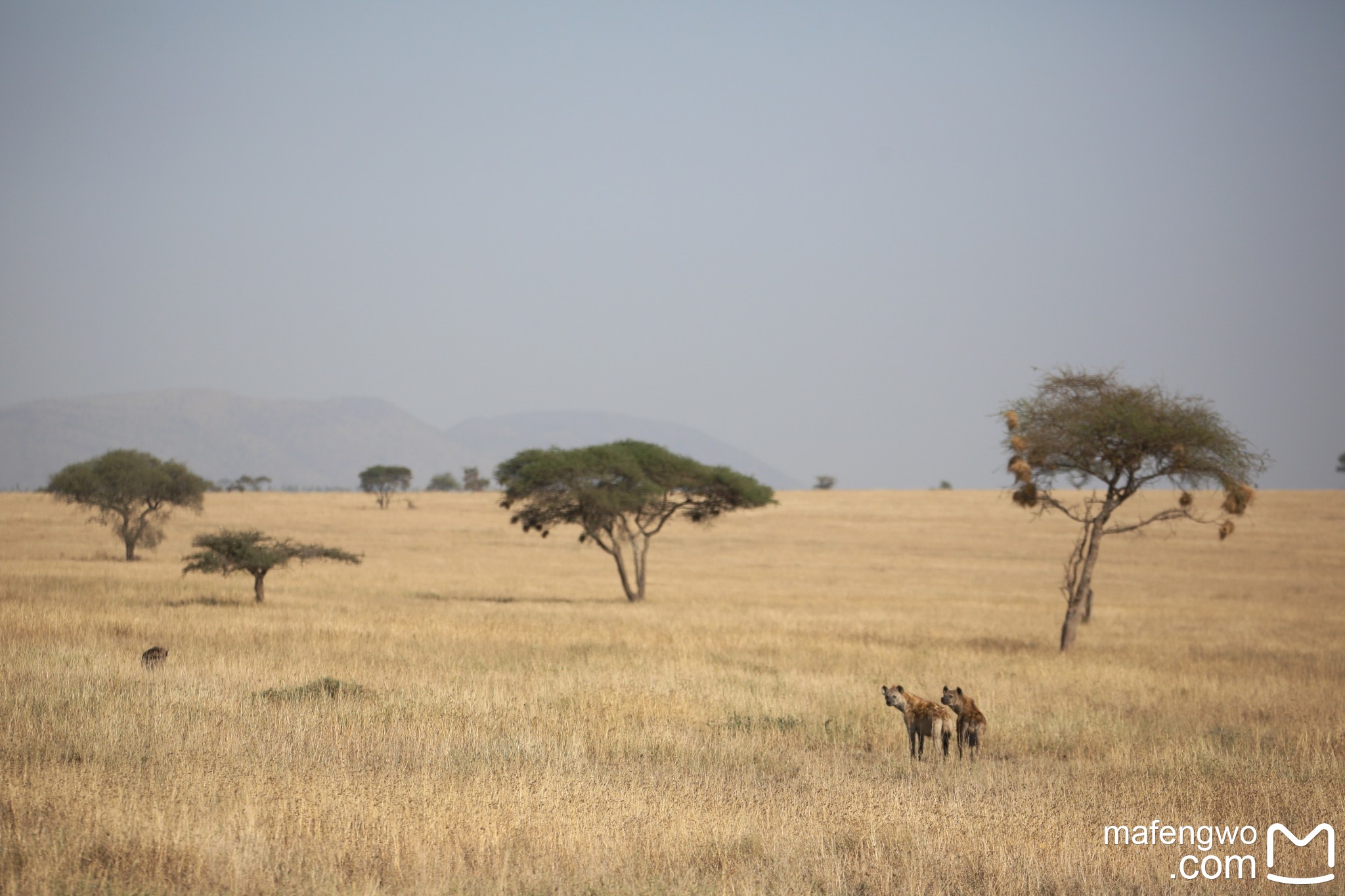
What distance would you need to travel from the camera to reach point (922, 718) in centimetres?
1111

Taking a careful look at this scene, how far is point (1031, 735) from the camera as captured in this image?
12.6 metres

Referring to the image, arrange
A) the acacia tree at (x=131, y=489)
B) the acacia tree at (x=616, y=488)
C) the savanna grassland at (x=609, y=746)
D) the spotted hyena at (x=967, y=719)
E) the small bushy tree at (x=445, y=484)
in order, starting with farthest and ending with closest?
the small bushy tree at (x=445, y=484)
the acacia tree at (x=131, y=489)
the acacia tree at (x=616, y=488)
the spotted hyena at (x=967, y=719)
the savanna grassland at (x=609, y=746)

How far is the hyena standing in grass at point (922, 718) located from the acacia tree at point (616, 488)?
85.6ft

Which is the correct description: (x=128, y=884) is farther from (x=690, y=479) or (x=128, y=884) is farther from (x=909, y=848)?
(x=690, y=479)

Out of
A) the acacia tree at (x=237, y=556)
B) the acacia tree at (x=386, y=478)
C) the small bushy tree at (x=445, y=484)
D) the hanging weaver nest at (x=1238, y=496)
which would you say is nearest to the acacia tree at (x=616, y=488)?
the acacia tree at (x=237, y=556)

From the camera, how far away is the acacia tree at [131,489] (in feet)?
154

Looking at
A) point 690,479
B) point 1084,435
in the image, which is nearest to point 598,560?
point 690,479

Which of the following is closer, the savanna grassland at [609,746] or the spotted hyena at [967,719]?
the savanna grassland at [609,746]

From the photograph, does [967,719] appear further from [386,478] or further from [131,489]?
[386,478]

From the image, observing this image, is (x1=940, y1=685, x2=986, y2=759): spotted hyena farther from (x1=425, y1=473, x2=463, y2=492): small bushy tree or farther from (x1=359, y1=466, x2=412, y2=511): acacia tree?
(x1=425, y1=473, x2=463, y2=492): small bushy tree

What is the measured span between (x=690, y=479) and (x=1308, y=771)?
100 feet

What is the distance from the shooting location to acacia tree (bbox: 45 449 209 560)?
47.0 metres

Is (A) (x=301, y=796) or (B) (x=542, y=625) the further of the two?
(B) (x=542, y=625)

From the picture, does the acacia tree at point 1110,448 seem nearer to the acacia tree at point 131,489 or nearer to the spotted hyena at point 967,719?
the spotted hyena at point 967,719
